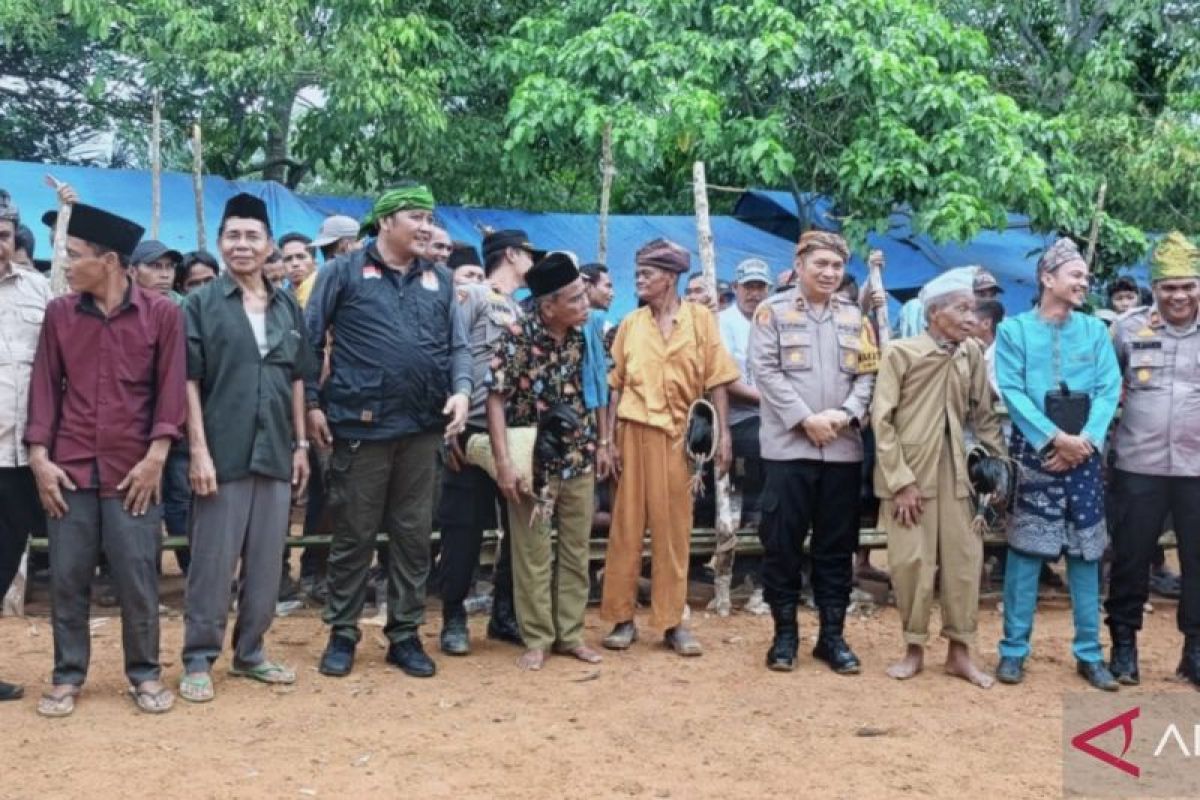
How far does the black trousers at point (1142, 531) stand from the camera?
5.99 metres

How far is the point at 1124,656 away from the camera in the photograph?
600cm

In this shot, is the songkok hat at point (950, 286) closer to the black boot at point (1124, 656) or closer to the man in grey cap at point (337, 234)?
the black boot at point (1124, 656)

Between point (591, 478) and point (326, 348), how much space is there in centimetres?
140

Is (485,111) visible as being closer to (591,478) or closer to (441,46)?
(441,46)

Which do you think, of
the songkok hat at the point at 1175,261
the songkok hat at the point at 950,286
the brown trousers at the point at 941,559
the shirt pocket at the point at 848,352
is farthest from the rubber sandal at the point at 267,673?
the songkok hat at the point at 1175,261

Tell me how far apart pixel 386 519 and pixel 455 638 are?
71 centimetres

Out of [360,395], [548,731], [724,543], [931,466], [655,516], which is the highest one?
[360,395]

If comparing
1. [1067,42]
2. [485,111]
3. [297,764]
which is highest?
[1067,42]

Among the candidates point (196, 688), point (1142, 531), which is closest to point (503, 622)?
point (196, 688)

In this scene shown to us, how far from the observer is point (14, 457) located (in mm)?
5164

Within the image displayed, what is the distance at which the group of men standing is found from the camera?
16.6 ft

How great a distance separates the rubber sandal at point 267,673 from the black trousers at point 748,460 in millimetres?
3121

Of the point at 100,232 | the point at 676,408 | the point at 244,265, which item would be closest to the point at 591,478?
the point at 676,408

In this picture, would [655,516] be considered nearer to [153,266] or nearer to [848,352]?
[848,352]
